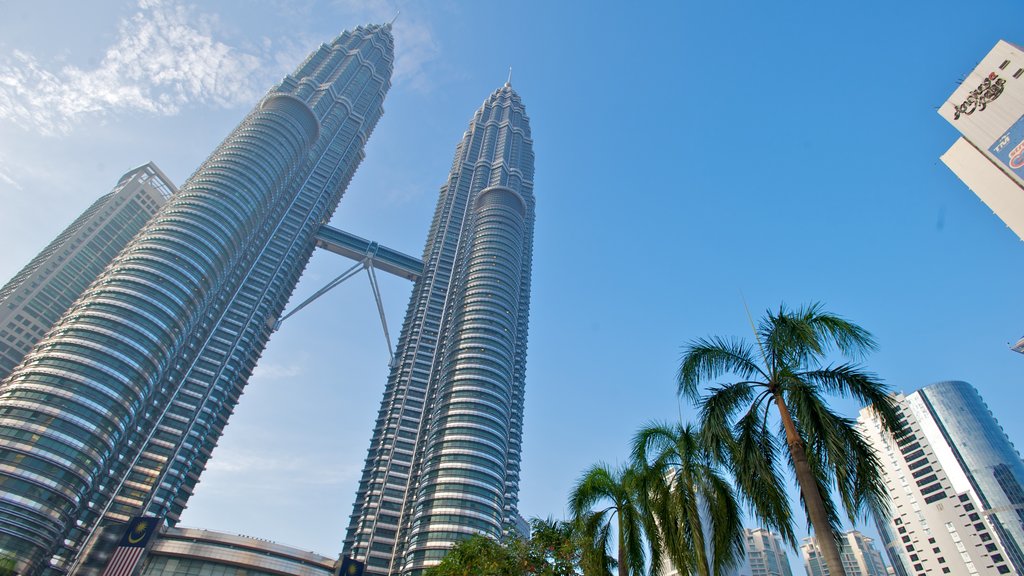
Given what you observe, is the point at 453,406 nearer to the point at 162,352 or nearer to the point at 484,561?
the point at 162,352

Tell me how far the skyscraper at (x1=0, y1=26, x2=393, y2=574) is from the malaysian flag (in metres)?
8.36

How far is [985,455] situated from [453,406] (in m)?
124

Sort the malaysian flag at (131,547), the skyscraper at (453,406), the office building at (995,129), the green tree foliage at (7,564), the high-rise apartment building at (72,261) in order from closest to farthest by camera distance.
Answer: the office building at (995,129)
the green tree foliage at (7,564)
the malaysian flag at (131,547)
the skyscraper at (453,406)
the high-rise apartment building at (72,261)

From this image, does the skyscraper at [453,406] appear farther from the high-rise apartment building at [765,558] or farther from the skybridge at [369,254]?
the high-rise apartment building at [765,558]

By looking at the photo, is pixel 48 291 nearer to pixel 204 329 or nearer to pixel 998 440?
pixel 204 329

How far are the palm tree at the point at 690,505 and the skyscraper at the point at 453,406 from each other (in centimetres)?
7225

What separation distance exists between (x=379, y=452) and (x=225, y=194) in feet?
222

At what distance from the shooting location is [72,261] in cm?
15175

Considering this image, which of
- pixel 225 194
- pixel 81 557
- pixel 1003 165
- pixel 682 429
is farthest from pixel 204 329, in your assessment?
pixel 1003 165

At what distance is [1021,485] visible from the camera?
121m

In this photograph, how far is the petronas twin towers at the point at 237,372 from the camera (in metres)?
84.4

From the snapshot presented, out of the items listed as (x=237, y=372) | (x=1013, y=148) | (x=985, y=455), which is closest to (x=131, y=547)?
(x=237, y=372)

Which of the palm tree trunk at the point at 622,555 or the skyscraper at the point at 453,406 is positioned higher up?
the skyscraper at the point at 453,406

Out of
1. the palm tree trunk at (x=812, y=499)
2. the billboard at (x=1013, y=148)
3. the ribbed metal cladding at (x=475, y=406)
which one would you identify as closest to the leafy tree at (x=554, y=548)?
the palm tree trunk at (x=812, y=499)
